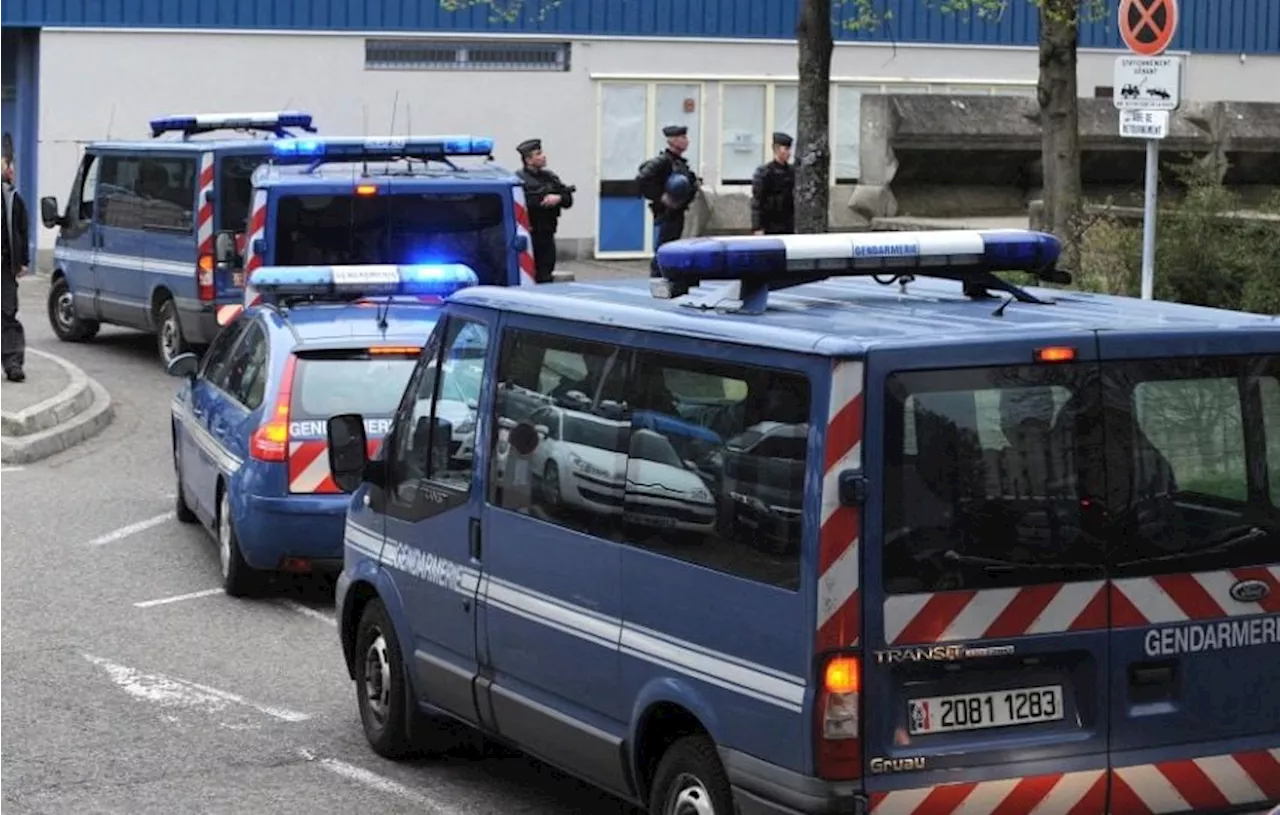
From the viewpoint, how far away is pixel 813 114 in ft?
69.5

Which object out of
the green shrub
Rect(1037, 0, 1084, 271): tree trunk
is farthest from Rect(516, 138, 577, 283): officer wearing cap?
the green shrub

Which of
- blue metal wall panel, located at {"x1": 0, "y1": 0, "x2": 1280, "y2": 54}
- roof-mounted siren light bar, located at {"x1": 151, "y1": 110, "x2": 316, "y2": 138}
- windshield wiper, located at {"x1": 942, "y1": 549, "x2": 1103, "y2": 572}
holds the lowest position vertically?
windshield wiper, located at {"x1": 942, "y1": 549, "x2": 1103, "y2": 572}

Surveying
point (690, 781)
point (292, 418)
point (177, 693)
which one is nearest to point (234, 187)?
point (292, 418)

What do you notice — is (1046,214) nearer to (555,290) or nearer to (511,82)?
(555,290)

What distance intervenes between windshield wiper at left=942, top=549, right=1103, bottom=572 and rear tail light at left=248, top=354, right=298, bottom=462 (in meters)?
6.32

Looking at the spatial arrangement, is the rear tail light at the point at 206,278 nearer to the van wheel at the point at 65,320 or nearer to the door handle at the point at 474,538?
the van wheel at the point at 65,320

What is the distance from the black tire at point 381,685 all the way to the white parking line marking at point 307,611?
257 cm

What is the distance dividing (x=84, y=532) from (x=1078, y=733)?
29.5ft

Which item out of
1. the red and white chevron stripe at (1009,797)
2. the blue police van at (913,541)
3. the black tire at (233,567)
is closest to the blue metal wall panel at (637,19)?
the black tire at (233,567)

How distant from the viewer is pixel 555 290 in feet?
26.7

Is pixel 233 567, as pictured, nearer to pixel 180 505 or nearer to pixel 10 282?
pixel 180 505

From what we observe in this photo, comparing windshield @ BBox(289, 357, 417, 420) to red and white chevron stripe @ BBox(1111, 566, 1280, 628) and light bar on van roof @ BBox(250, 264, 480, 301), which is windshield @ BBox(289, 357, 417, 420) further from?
red and white chevron stripe @ BBox(1111, 566, 1280, 628)

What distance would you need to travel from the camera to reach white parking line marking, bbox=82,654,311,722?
1002 centimetres

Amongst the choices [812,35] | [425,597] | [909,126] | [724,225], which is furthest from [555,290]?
[724,225]
